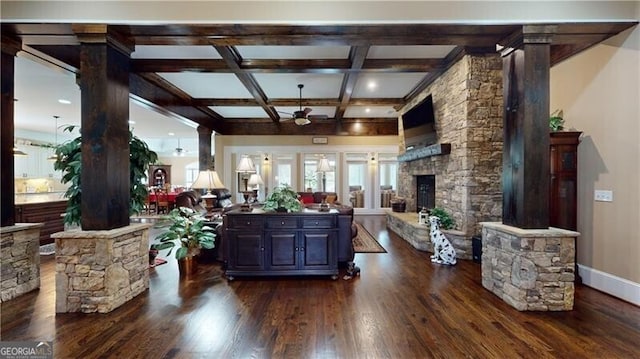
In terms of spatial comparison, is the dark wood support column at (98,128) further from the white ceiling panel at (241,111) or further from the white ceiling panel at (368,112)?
the white ceiling panel at (368,112)

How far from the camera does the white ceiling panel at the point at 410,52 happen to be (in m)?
4.57

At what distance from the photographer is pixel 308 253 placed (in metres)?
3.84

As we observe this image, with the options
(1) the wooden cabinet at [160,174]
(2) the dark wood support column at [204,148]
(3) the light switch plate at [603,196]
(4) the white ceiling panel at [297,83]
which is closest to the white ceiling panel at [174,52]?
(4) the white ceiling panel at [297,83]

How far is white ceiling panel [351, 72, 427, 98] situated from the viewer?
587 cm

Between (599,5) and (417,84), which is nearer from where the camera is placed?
(599,5)

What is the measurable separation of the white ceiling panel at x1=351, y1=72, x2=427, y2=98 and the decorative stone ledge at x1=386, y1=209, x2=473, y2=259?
2863 mm

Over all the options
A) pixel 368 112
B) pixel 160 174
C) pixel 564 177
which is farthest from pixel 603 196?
pixel 160 174

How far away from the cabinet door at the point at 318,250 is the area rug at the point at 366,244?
1.56 metres

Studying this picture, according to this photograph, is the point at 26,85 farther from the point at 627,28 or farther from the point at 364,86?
the point at 627,28

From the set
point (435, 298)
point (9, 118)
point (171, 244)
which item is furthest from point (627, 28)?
point (9, 118)

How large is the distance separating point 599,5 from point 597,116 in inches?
48.9

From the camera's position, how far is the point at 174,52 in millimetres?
4578

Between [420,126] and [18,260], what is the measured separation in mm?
6630

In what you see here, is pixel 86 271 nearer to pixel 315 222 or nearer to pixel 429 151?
pixel 315 222
